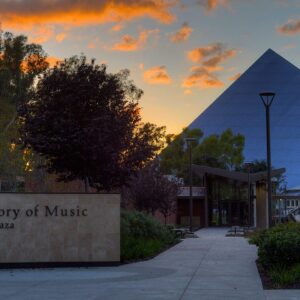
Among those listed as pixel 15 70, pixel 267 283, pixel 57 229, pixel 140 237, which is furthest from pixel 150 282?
pixel 15 70

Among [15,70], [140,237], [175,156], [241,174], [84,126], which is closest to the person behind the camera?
[140,237]

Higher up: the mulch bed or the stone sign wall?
the stone sign wall

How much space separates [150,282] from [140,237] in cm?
807

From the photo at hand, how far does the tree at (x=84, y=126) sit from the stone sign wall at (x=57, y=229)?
457 cm

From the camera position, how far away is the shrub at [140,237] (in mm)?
18438

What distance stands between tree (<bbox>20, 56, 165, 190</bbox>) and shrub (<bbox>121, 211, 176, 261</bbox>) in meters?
1.87

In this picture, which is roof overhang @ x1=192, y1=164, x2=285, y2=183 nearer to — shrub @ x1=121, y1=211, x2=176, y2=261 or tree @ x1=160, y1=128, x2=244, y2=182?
shrub @ x1=121, y1=211, x2=176, y2=261

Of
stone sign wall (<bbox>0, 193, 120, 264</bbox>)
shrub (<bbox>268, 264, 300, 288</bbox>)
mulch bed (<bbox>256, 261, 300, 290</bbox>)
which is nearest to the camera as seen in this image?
mulch bed (<bbox>256, 261, 300, 290</bbox>)

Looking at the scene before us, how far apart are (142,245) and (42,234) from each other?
394 centimetres

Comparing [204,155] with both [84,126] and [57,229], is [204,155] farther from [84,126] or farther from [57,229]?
[57,229]

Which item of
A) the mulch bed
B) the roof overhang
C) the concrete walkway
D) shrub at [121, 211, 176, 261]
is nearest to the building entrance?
the roof overhang

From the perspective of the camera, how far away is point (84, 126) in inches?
874

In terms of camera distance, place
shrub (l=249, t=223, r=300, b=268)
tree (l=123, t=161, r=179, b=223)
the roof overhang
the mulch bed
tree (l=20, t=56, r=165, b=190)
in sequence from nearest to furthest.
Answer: the mulch bed → shrub (l=249, t=223, r=300, b=268) → tree (l=20, t=56, r=165, b=190) → tree (l=123, t=161, r=179, b=223) → the roof overhang

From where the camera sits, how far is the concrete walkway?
38.0 feet
